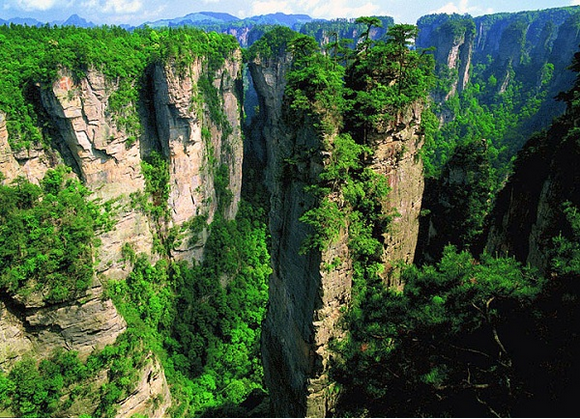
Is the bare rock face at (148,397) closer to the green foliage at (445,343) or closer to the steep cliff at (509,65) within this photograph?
the green foliage at (445,343)

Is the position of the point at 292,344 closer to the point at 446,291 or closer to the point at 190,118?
the point at 446,291

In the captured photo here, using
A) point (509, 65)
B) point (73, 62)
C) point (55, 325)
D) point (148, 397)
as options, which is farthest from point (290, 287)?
point (509, 65)

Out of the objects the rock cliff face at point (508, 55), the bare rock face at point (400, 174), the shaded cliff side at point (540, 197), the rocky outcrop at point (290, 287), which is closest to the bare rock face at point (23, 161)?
the rocky outcrop at point (290, 287)

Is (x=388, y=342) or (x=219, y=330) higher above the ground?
(x=388, y=342)

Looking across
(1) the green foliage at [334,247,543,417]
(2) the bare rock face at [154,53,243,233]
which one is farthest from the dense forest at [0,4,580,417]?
(2) the bare rock face at [154,53,243,233]

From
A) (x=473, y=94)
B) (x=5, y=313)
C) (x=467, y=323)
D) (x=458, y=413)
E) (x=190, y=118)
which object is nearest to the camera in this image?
(x=458, y=413)

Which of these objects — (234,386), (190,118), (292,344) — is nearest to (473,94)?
(190,118)
